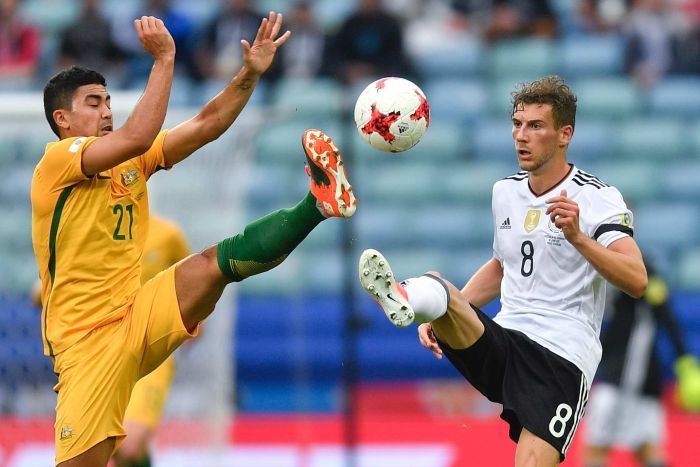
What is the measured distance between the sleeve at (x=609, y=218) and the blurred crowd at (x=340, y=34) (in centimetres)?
778

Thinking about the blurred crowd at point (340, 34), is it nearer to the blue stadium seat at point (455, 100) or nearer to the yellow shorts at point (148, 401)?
the blue stadium seat at point (455, 100)

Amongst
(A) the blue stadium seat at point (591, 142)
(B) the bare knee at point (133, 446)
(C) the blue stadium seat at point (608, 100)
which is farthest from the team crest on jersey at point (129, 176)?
(C) the blue stadium seat at point (608, 100)

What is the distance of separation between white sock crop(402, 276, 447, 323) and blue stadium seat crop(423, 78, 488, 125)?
8.84 meters

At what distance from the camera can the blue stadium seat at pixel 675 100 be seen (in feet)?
47.5

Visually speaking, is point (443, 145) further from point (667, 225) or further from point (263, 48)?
point (263, 48)

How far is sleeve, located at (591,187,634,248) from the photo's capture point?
18.8 ft

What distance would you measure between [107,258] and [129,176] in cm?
39

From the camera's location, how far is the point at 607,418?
9758 mm

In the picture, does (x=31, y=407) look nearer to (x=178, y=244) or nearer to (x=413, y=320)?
(x=178, y=244)

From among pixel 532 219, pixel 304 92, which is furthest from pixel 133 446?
pixel 304 92

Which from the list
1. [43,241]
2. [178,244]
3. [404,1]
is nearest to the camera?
[43,241]

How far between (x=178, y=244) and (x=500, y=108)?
22.2 ft

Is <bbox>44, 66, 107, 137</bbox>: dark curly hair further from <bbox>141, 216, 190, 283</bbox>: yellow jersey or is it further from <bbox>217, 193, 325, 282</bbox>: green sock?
<bbox>141, 216, 190, 283</bbox>: yellow jersey

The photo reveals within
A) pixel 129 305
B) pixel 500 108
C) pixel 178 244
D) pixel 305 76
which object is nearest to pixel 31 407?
pixel 178 244
